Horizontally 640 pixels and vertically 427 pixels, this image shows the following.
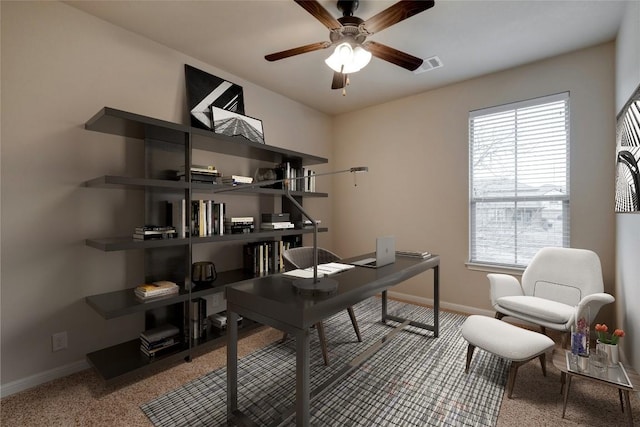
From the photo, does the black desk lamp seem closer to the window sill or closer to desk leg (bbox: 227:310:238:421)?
desk leg (bbox: 227:310:238:421)

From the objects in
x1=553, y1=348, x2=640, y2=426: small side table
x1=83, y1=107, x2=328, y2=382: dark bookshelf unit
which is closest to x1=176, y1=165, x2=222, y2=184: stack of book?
x1=83, y1=107, x2=328, y2=382: dark bookshelf unit

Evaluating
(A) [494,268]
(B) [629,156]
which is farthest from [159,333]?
(B) [629,156]

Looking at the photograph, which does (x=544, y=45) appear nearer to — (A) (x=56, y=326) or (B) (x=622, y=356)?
(B) (x=622, y=356)

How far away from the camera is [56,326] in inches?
79.6

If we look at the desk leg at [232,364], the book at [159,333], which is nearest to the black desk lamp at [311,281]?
the desk leg at [232,364]

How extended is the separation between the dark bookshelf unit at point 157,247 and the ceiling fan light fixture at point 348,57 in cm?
108

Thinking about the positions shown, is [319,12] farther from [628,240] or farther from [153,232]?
[628,240]

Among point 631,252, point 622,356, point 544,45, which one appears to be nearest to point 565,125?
point 544,45

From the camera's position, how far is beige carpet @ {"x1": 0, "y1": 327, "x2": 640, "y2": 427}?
5.27ft

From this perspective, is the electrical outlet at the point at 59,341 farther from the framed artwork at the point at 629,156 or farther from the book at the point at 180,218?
the framed artwork at the point at 629,156

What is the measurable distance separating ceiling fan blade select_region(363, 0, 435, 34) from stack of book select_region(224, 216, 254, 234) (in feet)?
6.24

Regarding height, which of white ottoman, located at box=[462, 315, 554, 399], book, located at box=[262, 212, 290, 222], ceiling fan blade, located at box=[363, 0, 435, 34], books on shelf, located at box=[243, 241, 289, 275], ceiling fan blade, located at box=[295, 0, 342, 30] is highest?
ceiling fan blade, located at box=[295, 0, 342, 30]

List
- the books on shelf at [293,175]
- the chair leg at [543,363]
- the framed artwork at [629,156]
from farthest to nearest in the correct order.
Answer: the books on shelf at [293,175] → the chair leg at [543,363] → the framed artwork at [629,156]

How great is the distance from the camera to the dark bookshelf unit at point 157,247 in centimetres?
193
